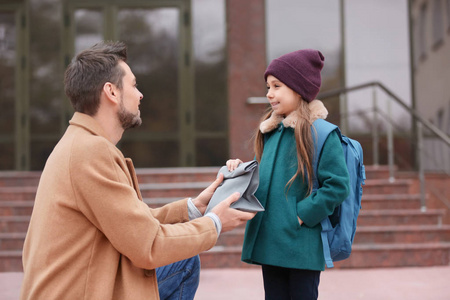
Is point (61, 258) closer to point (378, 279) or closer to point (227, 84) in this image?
point (378, 279)

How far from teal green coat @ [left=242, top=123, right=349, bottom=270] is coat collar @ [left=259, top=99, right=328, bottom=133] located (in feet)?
0.30

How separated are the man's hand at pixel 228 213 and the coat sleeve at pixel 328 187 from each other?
0.35 m

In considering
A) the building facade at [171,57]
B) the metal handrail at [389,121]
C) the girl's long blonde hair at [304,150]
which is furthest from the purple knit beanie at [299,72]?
the building facade at [171,57]

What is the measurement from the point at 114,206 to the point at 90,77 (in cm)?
53

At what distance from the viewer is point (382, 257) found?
545 cm

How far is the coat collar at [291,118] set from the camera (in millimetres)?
2584

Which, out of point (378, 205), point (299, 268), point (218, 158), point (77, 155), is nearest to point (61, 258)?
point (77, 155)

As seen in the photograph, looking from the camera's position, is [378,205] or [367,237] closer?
[367,237]

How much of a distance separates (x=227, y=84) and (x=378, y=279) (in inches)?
187

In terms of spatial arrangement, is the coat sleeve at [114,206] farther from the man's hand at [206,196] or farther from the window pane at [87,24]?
the window pane at [87,24]

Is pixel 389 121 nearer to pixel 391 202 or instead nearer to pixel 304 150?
pixel 391 202

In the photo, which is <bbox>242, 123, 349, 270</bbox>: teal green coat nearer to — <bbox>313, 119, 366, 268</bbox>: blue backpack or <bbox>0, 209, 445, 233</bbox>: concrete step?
<bbox>313, 119, 366, 268</bbox>: blue backpack

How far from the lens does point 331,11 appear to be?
884 centimetres

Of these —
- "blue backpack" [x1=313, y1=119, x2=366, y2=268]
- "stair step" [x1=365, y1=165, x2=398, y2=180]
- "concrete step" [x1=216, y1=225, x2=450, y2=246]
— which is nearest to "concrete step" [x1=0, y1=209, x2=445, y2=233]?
"concrete step" [x1=216, y1=225, x2=450, y2=246]
